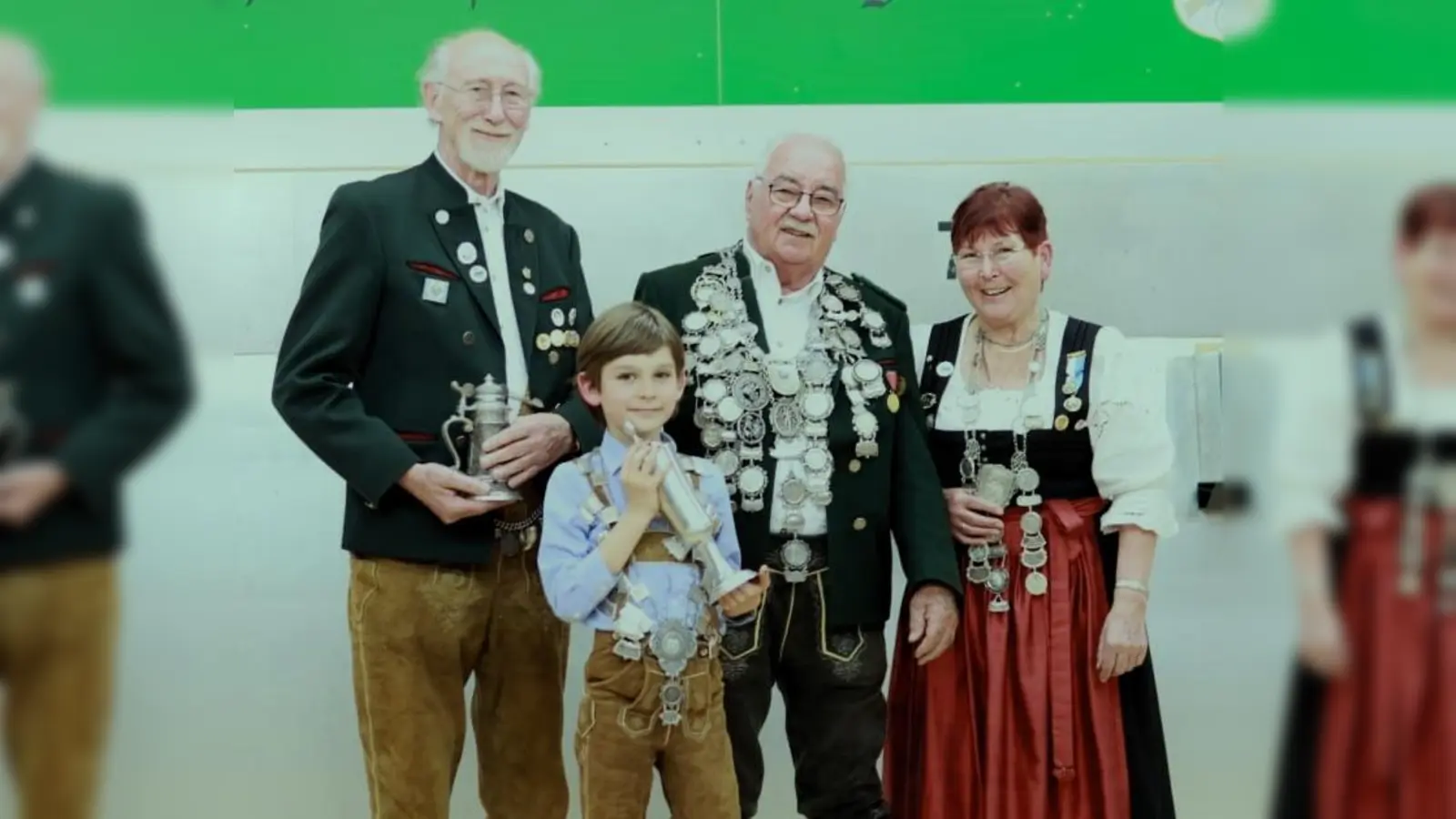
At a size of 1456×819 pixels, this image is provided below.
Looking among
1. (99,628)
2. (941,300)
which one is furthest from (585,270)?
(99,628)

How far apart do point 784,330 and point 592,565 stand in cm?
56

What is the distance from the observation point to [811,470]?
2.16 metres

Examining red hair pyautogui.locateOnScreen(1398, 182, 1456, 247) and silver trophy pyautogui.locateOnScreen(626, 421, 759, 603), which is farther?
silver trophy pyautogui.locateOnScreen(626, 421, 759, 603)

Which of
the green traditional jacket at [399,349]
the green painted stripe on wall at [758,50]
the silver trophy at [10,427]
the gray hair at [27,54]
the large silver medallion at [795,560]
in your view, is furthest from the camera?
the green painted stripe on wall at [758,50]

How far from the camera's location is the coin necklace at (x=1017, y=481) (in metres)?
2.22

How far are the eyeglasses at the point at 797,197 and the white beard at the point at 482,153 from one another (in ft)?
1.35

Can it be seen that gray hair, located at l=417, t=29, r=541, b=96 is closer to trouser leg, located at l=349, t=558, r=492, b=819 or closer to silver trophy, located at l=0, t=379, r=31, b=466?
trouser leg, located at l=349, t=558, r=492, b=819

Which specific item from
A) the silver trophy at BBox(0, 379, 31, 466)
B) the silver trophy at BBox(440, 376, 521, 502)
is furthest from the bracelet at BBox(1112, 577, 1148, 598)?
the silver trophy at BBox(0, 379, 31, 466)

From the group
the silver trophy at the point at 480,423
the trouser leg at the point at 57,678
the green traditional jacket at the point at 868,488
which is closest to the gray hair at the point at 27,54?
the trouser leg at the point at 57,678

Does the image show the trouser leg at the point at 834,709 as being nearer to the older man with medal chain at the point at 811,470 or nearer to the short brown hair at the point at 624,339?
the older man with medal chain at the point at 811,470

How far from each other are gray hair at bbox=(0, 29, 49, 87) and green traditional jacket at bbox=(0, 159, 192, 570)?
111 mm

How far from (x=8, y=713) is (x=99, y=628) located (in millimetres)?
107

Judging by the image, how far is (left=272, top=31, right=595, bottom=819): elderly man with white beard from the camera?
2.04 meters

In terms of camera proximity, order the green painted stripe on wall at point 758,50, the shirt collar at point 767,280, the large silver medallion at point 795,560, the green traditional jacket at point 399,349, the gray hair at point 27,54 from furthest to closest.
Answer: the green painted stripe on wall at point 758,50
the shirt collar at point 767,280
the large silver medallion at point 795,560
the green traditional jacket at point 399,349
the gray hair at point 27,54
